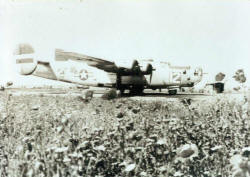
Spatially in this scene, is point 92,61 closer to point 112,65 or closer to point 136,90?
point 112,65

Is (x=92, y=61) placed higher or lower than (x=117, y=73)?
higher

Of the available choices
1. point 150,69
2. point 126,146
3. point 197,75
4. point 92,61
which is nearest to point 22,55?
point 126,146

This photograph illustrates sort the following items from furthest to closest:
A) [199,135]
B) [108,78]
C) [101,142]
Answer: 1. [108,78]
2. [199,135]
3. [101,142]

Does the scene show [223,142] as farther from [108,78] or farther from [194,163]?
[108,78]

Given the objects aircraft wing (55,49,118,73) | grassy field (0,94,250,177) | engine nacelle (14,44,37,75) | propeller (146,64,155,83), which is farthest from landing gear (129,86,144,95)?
grassy field (0,94,250,177)

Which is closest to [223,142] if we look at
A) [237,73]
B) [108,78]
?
[237,73]

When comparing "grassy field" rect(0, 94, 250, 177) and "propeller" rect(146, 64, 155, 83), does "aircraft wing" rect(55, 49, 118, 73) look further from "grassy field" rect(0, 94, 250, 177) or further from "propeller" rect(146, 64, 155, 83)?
"grassy field" rect(0, 94, 250, 177)

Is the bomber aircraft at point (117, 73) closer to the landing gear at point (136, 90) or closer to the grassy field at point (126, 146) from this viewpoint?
the landing gear at point (136, 90)

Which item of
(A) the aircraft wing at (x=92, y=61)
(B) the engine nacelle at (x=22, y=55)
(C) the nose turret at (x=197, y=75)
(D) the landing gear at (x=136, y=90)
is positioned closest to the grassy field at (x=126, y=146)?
(B) the engine nacelle at (x=22, y=55)
